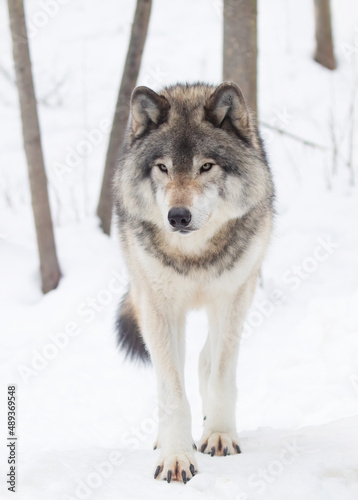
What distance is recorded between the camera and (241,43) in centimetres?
488

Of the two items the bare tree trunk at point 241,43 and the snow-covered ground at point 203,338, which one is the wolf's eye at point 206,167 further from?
the bare tree trunk at point 241,43

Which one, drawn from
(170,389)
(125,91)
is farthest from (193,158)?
(125,91)

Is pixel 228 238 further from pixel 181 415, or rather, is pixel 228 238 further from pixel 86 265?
pixel 86 265

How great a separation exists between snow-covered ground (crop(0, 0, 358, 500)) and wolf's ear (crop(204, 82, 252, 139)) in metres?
1.51

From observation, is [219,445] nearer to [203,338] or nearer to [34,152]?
[203,338]

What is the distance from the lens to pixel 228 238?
294cm

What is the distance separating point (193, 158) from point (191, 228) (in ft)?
1.08

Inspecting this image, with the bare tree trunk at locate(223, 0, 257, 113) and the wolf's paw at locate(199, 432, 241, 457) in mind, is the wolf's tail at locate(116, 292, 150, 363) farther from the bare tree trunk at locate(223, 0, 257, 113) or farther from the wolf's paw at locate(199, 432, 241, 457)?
the bare tree trunk at locate(223, 0, 257, 113)

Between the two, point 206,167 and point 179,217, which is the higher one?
point 206,167

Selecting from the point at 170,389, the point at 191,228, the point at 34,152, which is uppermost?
the point at 34,152

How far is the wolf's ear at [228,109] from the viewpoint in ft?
9.09

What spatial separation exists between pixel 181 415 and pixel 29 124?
12.5 ft

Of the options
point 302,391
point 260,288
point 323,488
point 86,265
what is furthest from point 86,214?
point 323,488

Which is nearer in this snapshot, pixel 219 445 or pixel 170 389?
pixel 170 389
